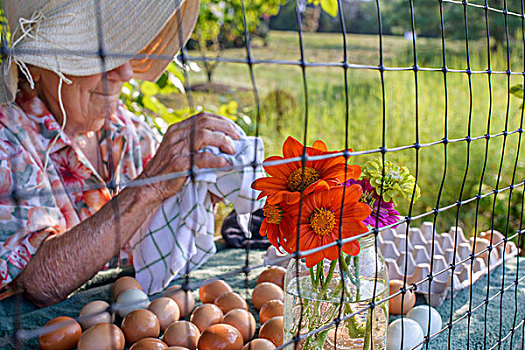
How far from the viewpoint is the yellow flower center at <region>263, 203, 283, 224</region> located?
2.09 ft

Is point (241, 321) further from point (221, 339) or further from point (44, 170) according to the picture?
point (44, 170)

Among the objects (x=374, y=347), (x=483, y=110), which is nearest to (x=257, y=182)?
(x=374, y=347)

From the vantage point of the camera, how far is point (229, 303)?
924 mm

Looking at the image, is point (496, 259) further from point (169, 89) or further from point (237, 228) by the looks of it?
point (169, 89)

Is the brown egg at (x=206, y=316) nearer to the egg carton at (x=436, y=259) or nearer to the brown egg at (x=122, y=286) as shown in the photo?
the brown egg at (x=122, y=286)

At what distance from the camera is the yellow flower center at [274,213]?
636 millimetres

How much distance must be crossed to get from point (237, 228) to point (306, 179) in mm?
831

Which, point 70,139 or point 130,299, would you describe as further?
point 70,139

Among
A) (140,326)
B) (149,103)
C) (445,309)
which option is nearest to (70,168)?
(140,326)

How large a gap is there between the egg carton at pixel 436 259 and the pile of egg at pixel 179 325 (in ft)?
0.95

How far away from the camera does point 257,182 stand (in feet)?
2.08

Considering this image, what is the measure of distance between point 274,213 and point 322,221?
0.06 m

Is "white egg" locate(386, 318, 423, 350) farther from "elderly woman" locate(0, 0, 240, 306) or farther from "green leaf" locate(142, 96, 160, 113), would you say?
"green leaf" locate(142, 96, 160, 113)

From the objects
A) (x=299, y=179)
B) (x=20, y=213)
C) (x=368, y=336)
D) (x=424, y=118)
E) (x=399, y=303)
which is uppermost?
(x=299, y=179)
